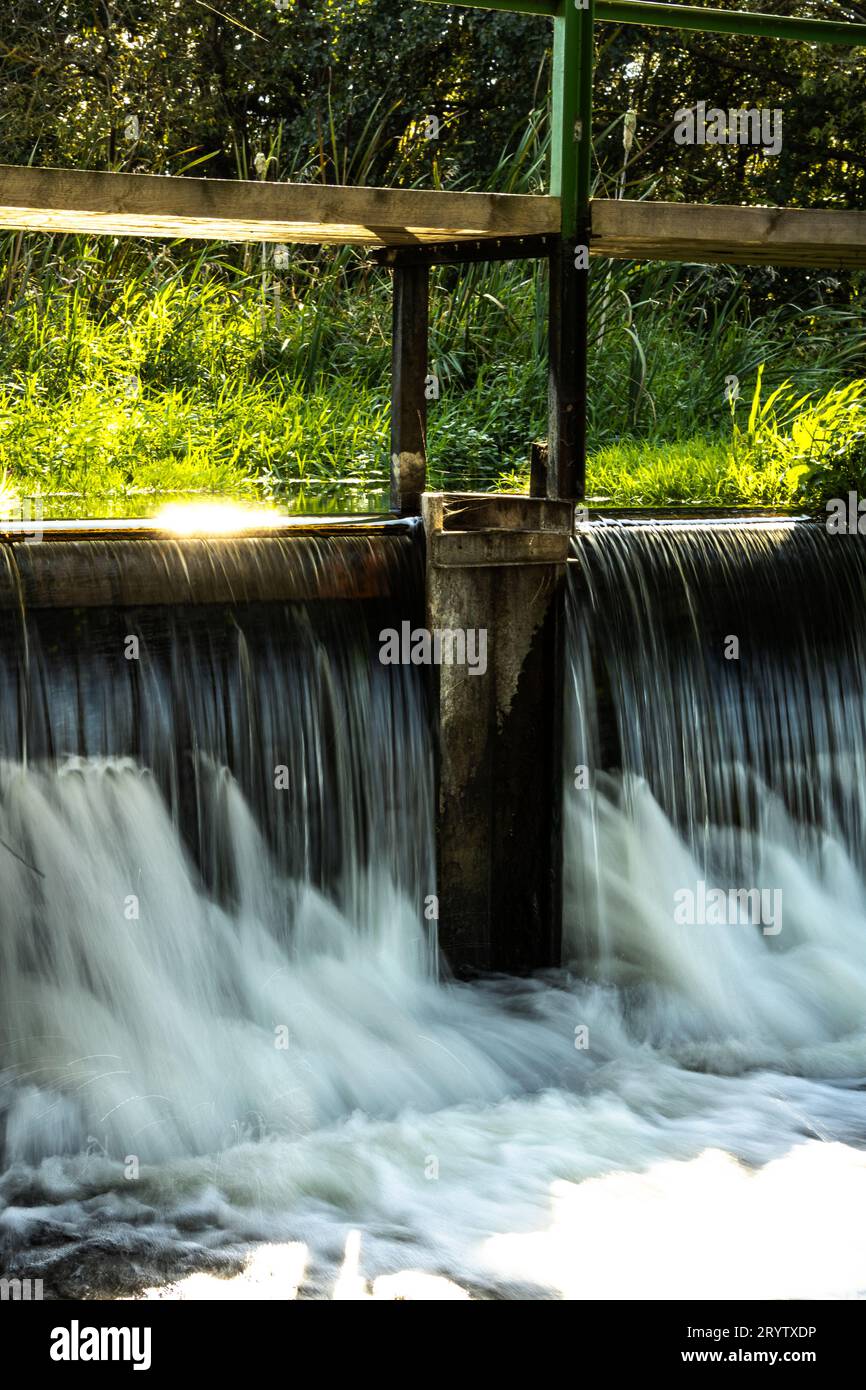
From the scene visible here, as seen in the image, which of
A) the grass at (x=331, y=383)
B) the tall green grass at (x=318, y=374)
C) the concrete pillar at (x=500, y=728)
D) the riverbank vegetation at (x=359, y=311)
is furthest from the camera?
the riverbank vegetation at (x=359, y=311)

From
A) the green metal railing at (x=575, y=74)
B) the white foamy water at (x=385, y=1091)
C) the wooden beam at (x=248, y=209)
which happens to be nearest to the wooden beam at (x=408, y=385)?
the wooden beam at (x=248, y=209)

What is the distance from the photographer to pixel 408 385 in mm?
6758

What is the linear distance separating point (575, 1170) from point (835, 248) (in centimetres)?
419

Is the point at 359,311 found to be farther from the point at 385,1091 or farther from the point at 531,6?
the point at 385,1091

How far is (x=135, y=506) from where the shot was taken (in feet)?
23.0

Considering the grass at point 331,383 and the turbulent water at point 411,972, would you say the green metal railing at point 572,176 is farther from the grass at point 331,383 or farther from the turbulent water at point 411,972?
the grass at point 331,383

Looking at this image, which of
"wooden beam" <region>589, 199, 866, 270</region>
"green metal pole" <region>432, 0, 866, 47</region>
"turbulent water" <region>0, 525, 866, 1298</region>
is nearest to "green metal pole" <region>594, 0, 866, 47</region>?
"green metal pole" <region>432, 0, 866, 47</region>

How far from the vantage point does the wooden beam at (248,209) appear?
5.08 metres

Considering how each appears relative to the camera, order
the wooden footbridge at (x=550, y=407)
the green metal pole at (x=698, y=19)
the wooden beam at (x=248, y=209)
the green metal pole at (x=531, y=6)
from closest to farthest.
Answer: the wooden beam at (x=248, y=209) → the wooden footbridge at (x=550, y=407) → the green metal pole at (x=531, y=6) → the green metal pole at (x=698, y=19)

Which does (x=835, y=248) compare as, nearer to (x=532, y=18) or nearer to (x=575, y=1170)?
(x=575, y=1170)

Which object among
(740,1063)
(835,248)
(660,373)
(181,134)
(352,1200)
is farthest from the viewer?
(181,134)

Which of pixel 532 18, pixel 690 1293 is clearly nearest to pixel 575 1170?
pixel 690 1293

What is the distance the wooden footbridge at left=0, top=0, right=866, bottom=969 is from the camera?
538 centimetres

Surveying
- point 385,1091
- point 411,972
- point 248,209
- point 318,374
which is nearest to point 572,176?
point 248,209
